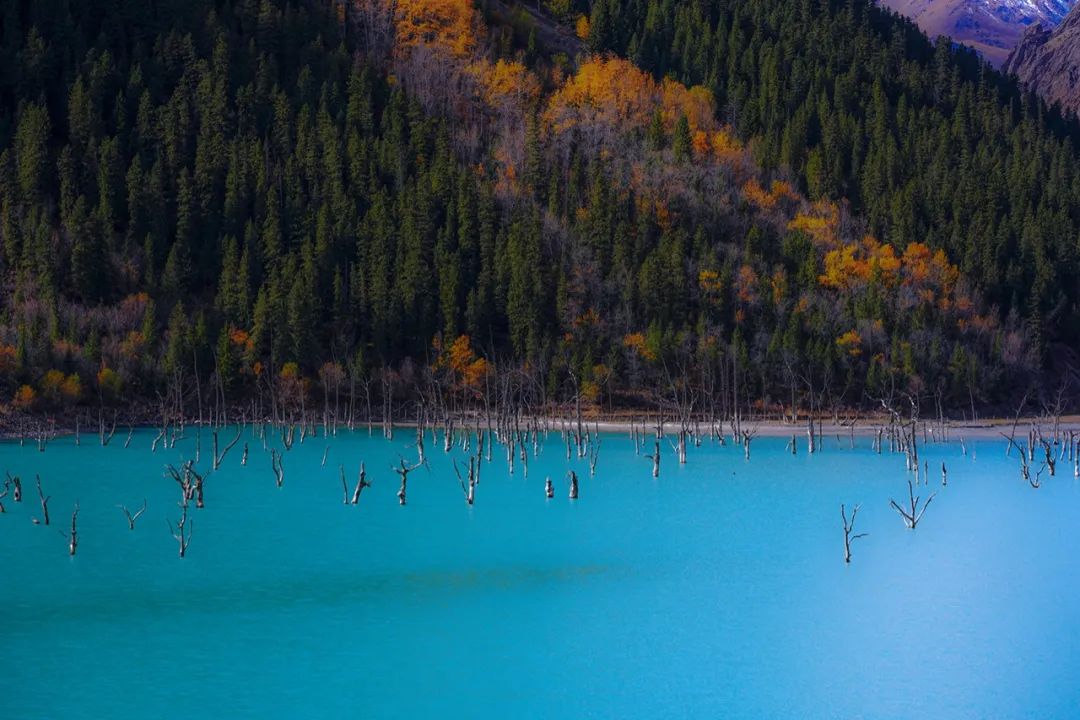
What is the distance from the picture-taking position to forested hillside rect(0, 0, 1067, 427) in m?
104

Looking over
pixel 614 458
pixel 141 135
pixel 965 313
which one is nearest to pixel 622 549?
pixel 614 458

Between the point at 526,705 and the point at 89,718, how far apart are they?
8209 millimetres

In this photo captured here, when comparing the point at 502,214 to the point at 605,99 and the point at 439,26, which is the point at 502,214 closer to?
the point at 605,99

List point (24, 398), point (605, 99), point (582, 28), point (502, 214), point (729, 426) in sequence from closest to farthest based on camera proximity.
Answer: point (24, 398)
point (729, 426)
point (502, 214)
point (605, 99)
point (582, 28)

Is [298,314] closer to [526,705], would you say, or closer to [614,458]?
[614,458]

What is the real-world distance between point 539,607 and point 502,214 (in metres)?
94.9

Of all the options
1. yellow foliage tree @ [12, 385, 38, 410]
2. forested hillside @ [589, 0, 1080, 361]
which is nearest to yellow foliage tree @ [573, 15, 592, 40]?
forested hillside @ [589, 0, 1080, 361]

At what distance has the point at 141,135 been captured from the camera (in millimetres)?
127938

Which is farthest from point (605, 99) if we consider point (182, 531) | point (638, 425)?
point (182, 531)

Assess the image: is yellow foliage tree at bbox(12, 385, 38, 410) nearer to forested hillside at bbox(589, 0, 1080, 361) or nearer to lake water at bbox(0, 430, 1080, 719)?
lake water at bbox(0, 430, 1080, 719)

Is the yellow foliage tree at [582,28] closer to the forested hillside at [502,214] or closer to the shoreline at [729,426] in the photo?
the forested hillside at [502,214]

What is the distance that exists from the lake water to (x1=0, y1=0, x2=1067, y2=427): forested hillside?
43.9 metres

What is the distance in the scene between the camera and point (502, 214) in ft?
407

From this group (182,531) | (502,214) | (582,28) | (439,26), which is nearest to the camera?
(182,531)
